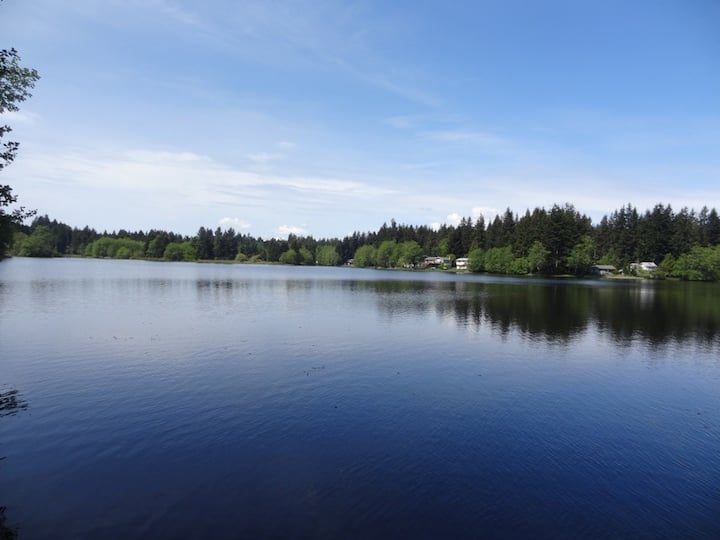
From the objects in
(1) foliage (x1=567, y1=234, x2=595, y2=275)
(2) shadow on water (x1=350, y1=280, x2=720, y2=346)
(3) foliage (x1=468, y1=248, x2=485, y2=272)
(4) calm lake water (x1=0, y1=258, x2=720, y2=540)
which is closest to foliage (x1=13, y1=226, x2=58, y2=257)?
(3) foliage (x1=468, y1=248, x2=485, y2=272)

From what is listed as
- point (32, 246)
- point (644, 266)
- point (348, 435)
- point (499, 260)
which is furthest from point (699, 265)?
point (32, 246)

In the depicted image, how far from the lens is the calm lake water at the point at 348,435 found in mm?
10875

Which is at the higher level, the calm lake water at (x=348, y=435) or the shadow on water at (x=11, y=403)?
the shadow on water at (x=11, y=403)

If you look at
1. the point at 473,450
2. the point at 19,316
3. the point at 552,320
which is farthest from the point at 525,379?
the point at 19,316

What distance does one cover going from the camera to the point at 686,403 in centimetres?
2083

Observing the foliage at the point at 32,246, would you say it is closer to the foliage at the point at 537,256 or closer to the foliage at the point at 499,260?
the foliage at the point at 499,260

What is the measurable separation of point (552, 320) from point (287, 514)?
42.6m

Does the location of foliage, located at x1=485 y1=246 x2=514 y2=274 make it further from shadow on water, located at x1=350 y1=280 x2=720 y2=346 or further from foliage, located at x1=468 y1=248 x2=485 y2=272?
shadow on water, located at x1=350 y1=280 x2=720 y2=346

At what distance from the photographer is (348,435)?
15539 millimetres

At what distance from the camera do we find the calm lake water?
35.7 ft

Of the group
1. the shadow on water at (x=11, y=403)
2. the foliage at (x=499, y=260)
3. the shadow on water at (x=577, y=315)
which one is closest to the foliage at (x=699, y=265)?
the foliage at (x=499, y=260)

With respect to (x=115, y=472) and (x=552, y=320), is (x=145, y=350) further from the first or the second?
(x=552, y=320)

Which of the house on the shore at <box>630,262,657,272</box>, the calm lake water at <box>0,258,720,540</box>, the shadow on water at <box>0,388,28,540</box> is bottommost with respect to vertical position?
the calm lake water at <box>0,258,720,540</box>

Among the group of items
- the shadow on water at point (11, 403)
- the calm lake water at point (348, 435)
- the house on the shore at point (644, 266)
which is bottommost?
the calm lake water at point (348, 435)
